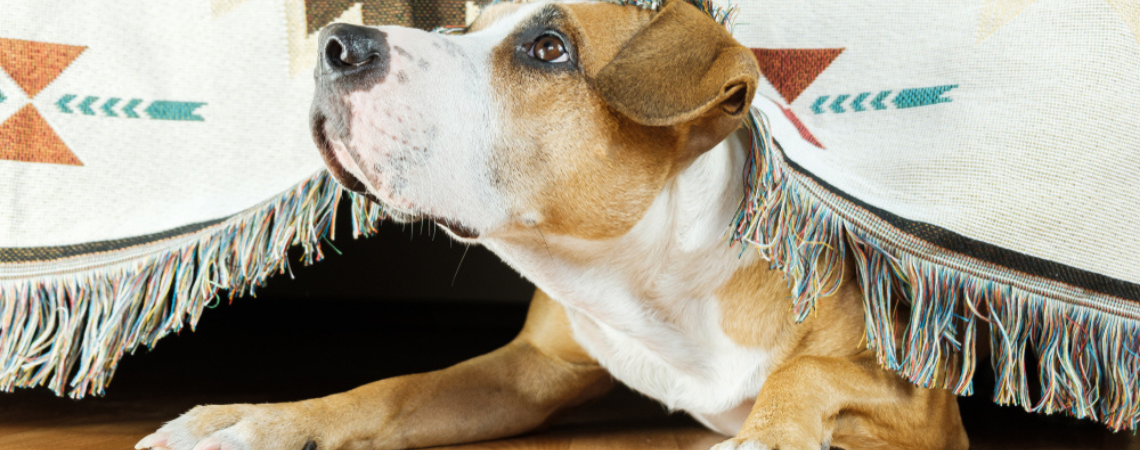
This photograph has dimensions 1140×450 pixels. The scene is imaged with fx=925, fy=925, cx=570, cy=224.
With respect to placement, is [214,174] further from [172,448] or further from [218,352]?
[218,352]

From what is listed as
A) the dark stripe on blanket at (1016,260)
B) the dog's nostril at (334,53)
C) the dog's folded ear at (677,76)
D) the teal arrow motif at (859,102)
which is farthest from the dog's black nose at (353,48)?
the teal arrow motif at (859,102)

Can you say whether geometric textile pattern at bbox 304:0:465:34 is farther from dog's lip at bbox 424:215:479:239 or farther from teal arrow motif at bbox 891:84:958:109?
→ teal arrow motif at bbox 891:84:958:109

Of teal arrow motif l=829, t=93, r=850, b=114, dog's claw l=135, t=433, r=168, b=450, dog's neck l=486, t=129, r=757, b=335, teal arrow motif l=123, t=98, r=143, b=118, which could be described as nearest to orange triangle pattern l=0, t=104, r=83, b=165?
teal arrow motif l=123, t=98, r=143, b=118

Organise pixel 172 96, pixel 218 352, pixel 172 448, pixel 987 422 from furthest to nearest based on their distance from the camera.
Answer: pixel 218 352 → pixel 987 422 → pixel 172 96 → pixel 172 448

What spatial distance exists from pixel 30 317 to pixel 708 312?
1.21m

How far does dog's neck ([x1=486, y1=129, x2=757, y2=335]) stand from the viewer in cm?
155

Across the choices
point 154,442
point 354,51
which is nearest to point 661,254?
A: point 354,51

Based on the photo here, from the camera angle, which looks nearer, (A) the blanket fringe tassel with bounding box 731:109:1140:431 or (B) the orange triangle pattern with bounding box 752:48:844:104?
(A) the blanket fringe tassel with bounding box 731:109:1140:431

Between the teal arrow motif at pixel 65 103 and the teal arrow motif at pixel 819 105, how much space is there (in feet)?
4.75

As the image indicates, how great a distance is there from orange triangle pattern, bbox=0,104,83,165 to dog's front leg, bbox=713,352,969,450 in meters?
1.30

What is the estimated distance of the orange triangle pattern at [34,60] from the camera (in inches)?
66.4

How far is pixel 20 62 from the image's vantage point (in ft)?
5.55

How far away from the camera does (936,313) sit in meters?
1.58

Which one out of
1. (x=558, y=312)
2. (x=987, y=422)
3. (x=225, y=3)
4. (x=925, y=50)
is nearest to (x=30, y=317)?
(x=225, y=3)
